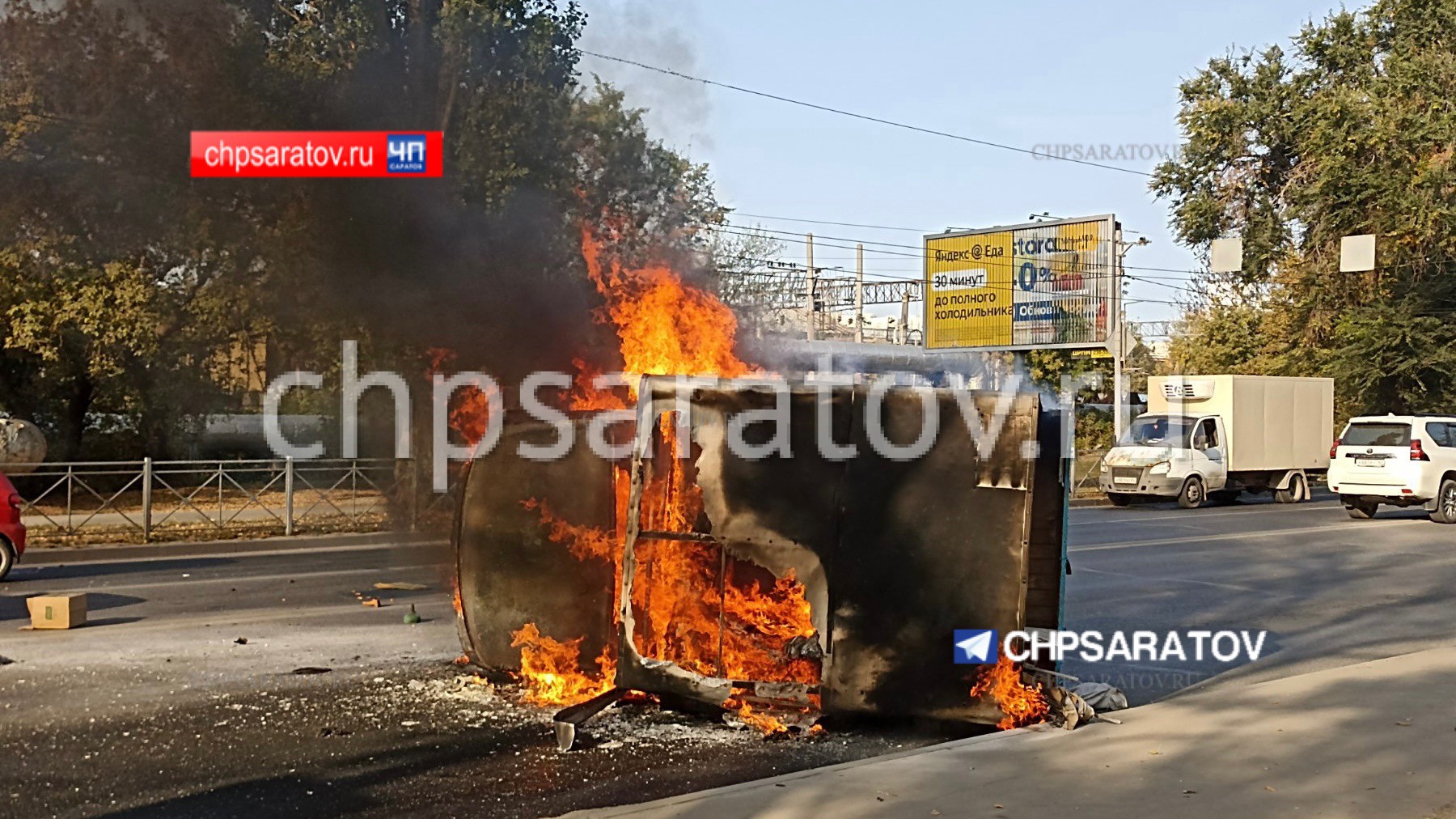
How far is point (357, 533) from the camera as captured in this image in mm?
19781

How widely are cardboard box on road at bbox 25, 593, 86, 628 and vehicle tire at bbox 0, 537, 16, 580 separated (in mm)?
3684

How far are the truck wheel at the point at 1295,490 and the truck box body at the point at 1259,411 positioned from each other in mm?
289

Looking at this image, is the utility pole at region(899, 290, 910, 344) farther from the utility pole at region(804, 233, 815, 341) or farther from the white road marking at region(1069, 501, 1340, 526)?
the white road marking at region(1069, 501, 1340, 526)

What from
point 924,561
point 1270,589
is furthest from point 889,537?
point 1270,589

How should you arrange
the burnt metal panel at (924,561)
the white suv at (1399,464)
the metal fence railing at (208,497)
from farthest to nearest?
the white suv at (1399,464) → the metal fence railing at (208,497) → the burnt metal panel at (924,561)

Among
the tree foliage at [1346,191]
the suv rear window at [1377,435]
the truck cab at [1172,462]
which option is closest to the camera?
the suv rear window at [1377,435]

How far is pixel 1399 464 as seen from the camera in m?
22.0

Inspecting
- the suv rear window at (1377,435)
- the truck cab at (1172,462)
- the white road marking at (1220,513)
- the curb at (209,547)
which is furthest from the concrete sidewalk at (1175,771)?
the truck cab at (1172,462)

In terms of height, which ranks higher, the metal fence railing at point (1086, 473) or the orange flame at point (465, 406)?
the orange flame at point (465, 406)

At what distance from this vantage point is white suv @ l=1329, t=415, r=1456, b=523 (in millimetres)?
21875

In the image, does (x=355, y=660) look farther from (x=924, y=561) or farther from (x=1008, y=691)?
(x=1008, y=691)

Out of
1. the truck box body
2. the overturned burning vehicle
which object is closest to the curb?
the overturned burning vehicle

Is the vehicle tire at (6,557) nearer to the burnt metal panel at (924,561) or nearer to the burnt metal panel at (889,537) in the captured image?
the burnt metal panel at (889,537)

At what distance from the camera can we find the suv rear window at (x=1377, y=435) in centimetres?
2222
